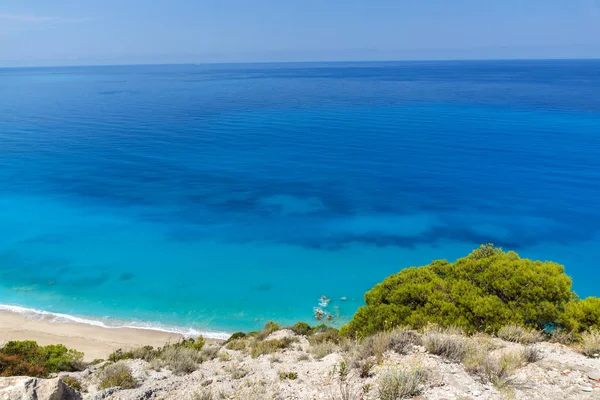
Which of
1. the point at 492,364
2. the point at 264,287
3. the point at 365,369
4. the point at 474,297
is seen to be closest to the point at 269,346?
the point at 365,369

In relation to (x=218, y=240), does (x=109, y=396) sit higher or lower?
lower

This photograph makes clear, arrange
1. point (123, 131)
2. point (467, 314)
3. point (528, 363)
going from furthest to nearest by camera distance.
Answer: point (123, 131)
point (467, 314)
point (528, 363)

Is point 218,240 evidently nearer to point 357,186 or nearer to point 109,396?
point 357,186

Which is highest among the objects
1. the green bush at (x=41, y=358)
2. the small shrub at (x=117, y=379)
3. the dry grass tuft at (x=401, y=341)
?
the dry grass tuft at (x=401, y=341)

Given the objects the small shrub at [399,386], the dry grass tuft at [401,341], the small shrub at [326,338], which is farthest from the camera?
the small shrub at [326,338]

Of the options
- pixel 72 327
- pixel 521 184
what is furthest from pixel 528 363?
pixel 521 184

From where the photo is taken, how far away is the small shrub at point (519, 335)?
1012cm

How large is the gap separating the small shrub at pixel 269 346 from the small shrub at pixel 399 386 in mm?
5635

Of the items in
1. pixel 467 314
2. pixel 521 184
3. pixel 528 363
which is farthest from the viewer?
pixel 521 184

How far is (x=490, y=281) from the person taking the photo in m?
12.0

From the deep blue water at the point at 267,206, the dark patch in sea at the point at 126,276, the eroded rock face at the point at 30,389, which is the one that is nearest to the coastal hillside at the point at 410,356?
the eroded rock face at the point at 30,389

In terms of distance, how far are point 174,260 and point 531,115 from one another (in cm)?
6438

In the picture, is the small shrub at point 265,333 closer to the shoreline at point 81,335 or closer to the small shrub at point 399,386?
the shoreline at point 81,335

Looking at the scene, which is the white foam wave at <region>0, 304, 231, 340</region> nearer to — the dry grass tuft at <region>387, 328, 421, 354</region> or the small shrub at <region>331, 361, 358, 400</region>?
the small shrub at <region>331, 361, 358, 400</region>
